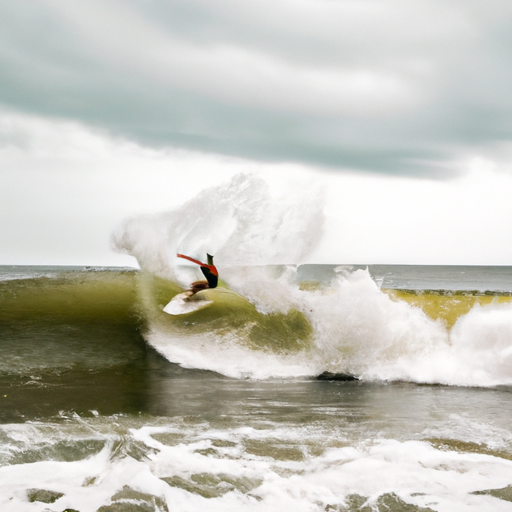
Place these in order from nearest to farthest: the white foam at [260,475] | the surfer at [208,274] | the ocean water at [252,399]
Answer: the white foam at [260,475], the ocean water at [252,399], the surfer at [208,274]

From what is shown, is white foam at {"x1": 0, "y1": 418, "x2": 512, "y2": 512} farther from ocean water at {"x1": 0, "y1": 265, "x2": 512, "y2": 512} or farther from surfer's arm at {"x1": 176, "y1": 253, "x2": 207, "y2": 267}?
surfer's arm at {"x1": 176, "y1": 253, "x2": 207, "y2": 267}

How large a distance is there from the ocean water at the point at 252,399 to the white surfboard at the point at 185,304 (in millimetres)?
215

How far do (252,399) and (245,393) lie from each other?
0.44 meters

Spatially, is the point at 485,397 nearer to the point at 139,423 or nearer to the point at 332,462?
the point at 332,462

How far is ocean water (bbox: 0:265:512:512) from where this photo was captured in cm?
545

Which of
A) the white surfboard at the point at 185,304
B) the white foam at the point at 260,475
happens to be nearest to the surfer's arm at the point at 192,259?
the white surfboard at the point at 185,304

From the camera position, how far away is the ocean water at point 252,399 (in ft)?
17.9

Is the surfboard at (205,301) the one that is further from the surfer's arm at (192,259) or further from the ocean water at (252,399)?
the surfer's arm at (192,259)

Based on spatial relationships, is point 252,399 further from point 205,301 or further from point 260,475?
point 205,301

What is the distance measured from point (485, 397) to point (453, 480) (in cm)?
419

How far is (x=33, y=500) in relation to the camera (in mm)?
5102

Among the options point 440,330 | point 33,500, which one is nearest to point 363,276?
point 440,330

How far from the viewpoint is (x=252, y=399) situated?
28.5ft

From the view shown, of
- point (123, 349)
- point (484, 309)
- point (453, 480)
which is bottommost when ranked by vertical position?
point (123, 349)
